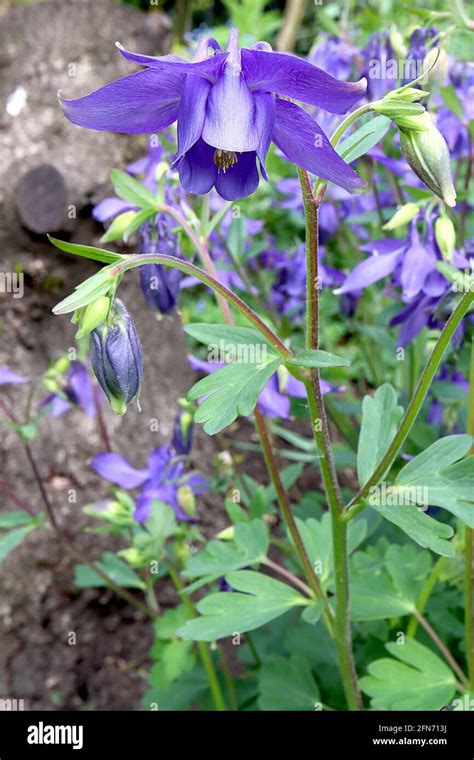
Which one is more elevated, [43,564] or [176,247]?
[176,247]

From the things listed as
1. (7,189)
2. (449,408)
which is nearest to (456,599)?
(449,408)

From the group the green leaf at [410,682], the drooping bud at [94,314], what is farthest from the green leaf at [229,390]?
the green leaf at [410,682]

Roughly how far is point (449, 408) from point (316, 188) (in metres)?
0.91

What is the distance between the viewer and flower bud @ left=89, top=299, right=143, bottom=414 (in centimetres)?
88

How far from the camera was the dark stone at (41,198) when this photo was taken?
251 cm

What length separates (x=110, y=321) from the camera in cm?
88

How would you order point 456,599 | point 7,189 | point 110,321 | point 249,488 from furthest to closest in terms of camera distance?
point 7,189 < point 249,488 < point 456,599 < point 110,321

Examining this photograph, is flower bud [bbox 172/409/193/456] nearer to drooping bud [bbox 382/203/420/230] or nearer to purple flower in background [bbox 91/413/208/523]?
purple flower in background [bbox 91/413/208/523]

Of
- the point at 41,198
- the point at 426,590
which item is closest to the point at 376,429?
the point at 426,590

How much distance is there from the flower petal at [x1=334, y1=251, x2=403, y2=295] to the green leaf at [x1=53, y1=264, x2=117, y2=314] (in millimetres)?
699

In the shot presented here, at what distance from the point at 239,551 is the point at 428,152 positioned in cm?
78

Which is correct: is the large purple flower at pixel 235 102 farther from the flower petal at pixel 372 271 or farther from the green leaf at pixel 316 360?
the flower petal at pixel 372 271

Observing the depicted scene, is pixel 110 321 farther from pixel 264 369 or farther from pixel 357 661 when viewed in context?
pixel 357 661

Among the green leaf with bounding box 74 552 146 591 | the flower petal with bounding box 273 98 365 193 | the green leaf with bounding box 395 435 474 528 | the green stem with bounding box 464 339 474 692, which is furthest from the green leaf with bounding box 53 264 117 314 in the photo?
the green leaf with bounding box 74 552 146 591
